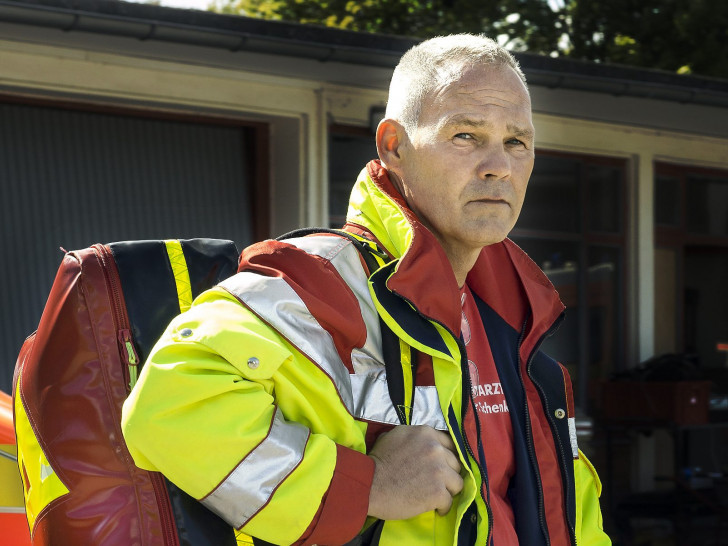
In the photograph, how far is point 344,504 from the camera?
1644 millimetres

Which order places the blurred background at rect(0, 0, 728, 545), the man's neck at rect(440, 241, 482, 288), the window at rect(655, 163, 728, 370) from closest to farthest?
the man's neck at rect(440, 241, 482, 288)
the blurred background at rect(0, 0, 728, 545)
the window at rect(655, 163, 728, 370)

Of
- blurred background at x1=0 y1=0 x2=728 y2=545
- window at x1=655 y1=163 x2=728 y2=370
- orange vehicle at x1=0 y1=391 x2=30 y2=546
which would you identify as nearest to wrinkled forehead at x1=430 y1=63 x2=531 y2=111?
orange vehicle at x1=0 y1=391 x2=30 y2=546

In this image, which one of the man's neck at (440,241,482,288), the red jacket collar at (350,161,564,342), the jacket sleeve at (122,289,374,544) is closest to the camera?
the jacket sleeve at (122,289,374,544)

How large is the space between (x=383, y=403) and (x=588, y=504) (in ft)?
2.13

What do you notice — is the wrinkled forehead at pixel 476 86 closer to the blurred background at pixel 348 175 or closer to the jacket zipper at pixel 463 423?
the jacket zipper at pixel 463 423

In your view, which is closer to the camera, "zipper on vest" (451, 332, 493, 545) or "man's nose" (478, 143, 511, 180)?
"zipper on vest" (451, 332, 493, 545)

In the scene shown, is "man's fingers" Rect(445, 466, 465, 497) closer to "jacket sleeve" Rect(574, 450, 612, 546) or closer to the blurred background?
"jacket sleeve" Rect(574, 450, 612, 546)

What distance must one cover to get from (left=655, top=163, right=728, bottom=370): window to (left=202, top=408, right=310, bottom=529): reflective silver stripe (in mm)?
Result: 7443

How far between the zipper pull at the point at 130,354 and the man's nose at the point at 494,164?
2.25ft

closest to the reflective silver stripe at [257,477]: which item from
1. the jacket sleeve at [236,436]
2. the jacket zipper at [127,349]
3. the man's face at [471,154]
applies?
the jacket sleeve at [236,436]

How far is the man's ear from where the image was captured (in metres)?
2.03

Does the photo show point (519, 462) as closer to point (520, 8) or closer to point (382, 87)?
point (382, 87)

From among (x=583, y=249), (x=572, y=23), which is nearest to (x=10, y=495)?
(x=583, y=249)

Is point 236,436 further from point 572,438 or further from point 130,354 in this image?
point 572,438
